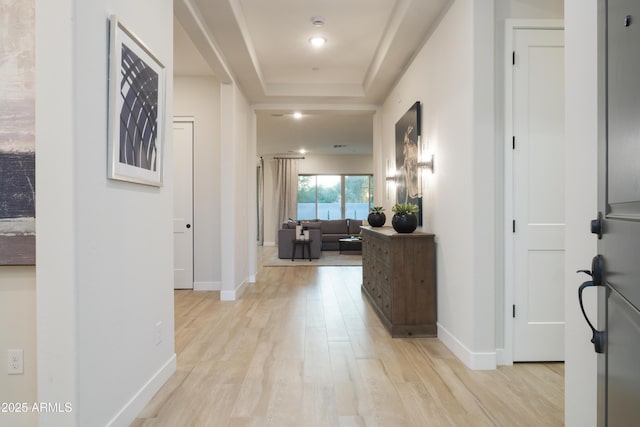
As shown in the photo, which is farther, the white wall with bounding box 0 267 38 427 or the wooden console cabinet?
the wooden console cabinet

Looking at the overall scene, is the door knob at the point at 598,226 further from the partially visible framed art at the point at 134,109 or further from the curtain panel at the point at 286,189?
the curtain panel at the point at 286,189

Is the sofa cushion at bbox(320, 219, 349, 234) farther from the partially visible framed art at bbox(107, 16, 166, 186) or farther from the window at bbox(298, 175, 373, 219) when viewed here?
the partially visible framed art at bbox(107, 16, 166, 186)

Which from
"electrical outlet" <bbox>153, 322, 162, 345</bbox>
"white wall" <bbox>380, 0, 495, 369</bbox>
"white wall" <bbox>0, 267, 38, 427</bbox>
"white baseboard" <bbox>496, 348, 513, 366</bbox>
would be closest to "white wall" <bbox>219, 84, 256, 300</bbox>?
"electrical outlet" <bbox>153, 322, 162, 345</bbox>

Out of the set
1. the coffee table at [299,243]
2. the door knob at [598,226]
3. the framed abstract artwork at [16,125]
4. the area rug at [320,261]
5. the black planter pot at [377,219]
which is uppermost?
the framed abstract artwork at [16,125]

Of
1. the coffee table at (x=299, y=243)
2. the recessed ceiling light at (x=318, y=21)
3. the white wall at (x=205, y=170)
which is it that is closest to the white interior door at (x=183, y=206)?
the white wall at (x=205, y=170)

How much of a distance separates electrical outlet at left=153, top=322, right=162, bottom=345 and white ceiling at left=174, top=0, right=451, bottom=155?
2.28 m

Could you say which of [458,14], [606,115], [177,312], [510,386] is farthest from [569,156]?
[177,312]

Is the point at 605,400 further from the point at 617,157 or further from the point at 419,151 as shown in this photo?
the point at 419,151

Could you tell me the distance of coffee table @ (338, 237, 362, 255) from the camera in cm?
941

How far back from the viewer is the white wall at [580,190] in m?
1.35

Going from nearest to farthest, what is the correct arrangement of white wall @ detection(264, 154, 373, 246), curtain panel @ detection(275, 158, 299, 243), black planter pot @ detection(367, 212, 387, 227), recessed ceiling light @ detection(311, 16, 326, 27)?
recessed ceiling light @ detection(311, 16, 326, 27) < black planter pot @ detection(367, 212, 387, 227) < curtain panel @ detection(275, 158, 299, 243) < white wall @ detection(264, 154, 373, 246)

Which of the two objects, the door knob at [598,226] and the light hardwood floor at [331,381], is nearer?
the door knob at [598,226]

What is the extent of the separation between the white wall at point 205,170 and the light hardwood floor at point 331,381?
4.77 ft

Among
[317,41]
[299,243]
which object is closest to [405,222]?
[317,41]
